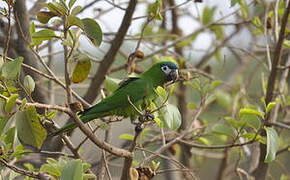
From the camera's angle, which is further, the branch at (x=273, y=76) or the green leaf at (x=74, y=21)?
the branch at (x=273, y=76)

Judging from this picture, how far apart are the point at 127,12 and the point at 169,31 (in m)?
1.37

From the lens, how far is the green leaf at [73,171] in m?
1.40

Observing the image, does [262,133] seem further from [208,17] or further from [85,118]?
[208,17]

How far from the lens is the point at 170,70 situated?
7.68ft

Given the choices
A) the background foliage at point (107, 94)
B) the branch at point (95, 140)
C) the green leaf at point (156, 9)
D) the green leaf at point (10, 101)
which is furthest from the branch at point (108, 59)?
the green leaf at point (10, 101)

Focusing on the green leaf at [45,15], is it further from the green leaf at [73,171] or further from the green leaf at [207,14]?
the green leaf at [207,14]

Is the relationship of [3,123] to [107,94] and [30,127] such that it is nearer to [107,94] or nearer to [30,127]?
[30,127]

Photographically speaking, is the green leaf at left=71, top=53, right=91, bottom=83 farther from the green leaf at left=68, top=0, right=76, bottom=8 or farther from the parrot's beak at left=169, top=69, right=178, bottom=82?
the parrot's beak at left=169, top=69, right=178, bottom=82

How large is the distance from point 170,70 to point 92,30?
0.86m

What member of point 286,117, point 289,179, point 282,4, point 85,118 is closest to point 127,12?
point 85,118

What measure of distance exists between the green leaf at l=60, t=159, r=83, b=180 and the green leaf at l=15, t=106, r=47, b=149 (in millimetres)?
103

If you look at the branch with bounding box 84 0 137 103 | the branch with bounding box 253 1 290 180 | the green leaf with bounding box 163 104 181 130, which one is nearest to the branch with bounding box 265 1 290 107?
the branch with bounding box 253 1 290 180

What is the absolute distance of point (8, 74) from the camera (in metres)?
1.41

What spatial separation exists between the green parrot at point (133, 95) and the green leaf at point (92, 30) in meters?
0.34
